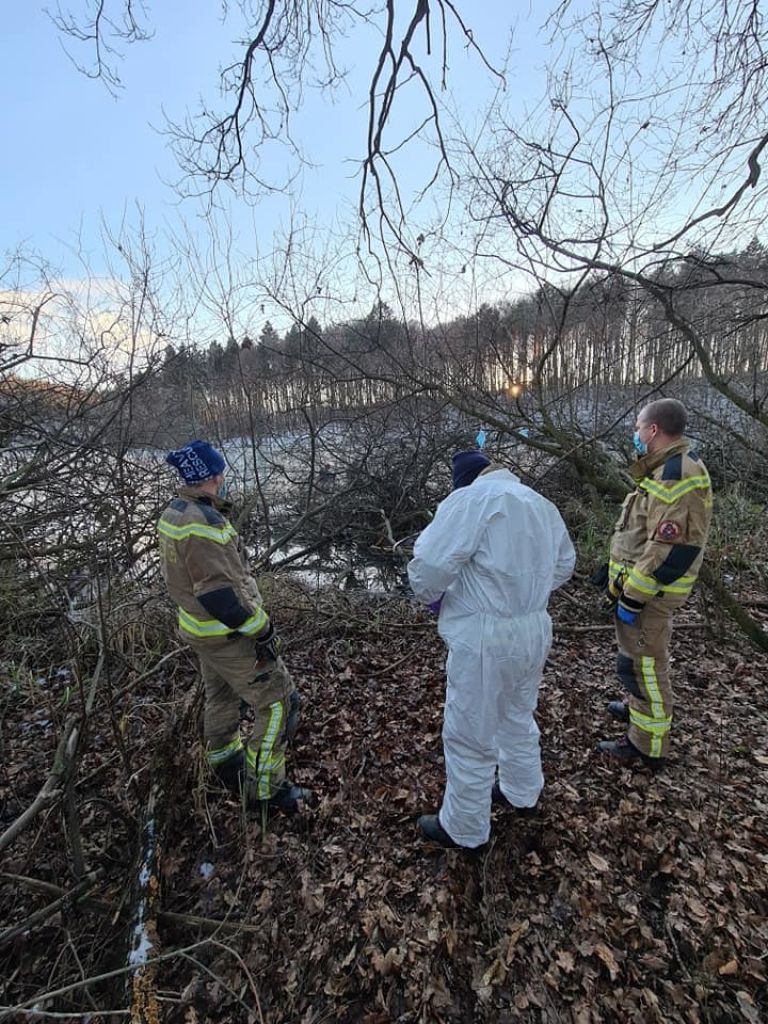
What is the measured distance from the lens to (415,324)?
327 inches

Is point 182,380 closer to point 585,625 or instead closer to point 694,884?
point 585,625

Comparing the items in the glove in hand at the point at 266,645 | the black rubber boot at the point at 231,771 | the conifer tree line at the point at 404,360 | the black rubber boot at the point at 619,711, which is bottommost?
the black rubber boot at the point at 619,711

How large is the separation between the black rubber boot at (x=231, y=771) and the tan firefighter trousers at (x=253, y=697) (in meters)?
0.09

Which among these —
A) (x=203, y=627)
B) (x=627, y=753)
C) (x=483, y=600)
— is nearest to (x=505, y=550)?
(x=483, y=600)

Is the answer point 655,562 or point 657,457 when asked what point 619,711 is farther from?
point 657,457

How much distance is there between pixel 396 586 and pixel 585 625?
3.02 meters

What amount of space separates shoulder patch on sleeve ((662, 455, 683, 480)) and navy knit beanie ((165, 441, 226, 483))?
8.61 ft

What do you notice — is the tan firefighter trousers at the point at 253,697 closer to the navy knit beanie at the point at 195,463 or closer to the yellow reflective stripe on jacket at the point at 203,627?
the yellow reflective stripe on jacket at the point at 203,627

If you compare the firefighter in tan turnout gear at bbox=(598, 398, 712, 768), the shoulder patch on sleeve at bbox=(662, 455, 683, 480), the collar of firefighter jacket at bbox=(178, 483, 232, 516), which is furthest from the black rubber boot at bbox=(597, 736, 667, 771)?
the collar of firefighter jacket at bbox=(178, 483, 232, 516)

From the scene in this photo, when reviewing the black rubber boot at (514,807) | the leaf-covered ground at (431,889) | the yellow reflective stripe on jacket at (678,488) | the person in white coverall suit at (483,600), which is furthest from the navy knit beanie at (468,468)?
the leaf-covered ground at (431,889)

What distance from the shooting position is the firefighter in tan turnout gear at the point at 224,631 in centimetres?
252

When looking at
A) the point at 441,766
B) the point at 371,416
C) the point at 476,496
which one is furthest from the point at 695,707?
the point at 371,416

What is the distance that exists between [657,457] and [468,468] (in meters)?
1.33

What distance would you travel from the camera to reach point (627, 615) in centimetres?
282
